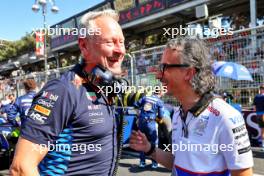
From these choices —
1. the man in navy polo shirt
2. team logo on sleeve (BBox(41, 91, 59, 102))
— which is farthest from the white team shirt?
team logo on sleeve (BBox(41, 91, 59, 102))

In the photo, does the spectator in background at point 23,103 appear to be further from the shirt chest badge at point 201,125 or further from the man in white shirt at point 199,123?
the shirt chest badge at point 201,125

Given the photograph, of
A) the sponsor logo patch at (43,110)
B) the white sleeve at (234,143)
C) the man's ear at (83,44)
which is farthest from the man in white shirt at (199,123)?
the sponsor logo patch at (43,110)

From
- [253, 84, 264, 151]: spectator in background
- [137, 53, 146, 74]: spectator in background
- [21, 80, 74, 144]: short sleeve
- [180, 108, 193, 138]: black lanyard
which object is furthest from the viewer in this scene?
[137, 53, 146, 74]: spectator in background

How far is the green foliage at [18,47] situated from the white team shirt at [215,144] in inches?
1671

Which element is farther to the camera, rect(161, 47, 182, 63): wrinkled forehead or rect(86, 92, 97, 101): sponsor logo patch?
rect(161, 47, 182, 63): wrinkled forehead

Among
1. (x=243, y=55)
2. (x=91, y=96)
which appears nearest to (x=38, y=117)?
(x=91, y=96)

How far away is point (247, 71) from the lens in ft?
27.0

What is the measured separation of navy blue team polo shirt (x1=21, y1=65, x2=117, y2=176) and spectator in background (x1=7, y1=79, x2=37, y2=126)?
5085 millimetres

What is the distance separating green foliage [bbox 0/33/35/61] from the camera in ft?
142

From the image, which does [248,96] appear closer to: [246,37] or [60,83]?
[246,37]

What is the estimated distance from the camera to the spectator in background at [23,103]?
22.6ft

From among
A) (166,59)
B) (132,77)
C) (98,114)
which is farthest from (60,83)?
(132,77)

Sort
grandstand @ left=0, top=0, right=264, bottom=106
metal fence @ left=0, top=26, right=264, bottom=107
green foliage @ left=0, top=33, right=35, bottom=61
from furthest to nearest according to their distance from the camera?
green foliage @ left=0, top=33, right=35, bottom=61 → grandstand @ left=0, top=0, right=264, bottom=106 → metal fence @ left=0, top=26, right=264, bottom=107
